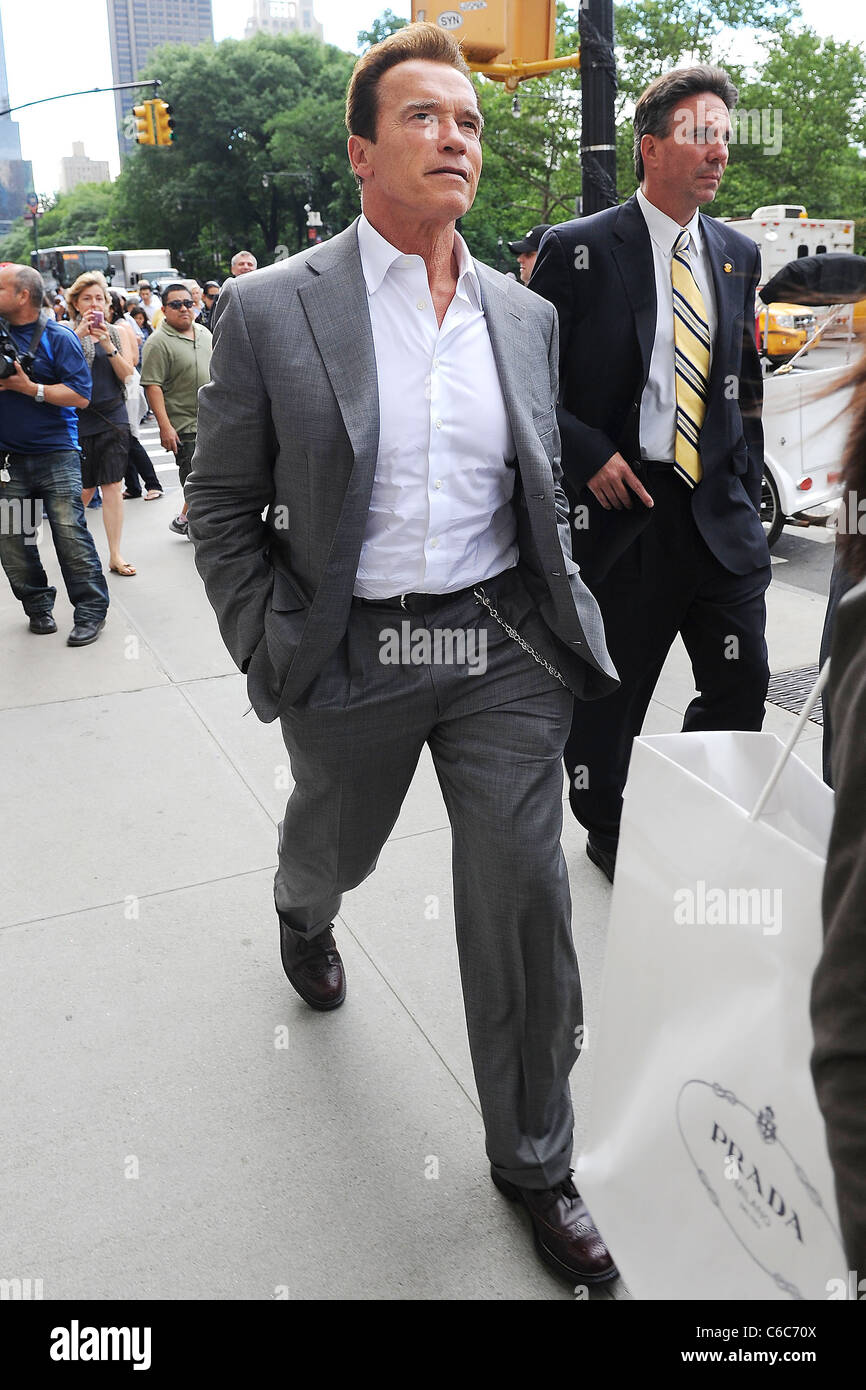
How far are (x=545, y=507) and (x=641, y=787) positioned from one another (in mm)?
1040

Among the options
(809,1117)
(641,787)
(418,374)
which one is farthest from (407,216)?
(809,1117)

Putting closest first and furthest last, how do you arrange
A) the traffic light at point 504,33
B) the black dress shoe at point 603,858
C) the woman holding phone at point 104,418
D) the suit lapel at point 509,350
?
the suit lapel at point 509,350
the black dress shoe at point 603,858
the traffic light at point 504,33
the woman holding phone at point 104,418

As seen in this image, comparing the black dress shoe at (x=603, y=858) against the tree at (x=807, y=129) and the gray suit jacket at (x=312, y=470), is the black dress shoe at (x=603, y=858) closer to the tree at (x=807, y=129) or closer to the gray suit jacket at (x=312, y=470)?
the gray suit jacket at (x=312, y=470)

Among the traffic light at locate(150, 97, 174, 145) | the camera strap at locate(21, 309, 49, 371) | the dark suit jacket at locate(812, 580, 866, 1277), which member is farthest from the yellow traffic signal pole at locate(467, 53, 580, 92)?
the traffic light at locate(150, 97, 174, 145)

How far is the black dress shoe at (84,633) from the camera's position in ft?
21.7

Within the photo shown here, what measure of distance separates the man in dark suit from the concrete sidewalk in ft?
3.17

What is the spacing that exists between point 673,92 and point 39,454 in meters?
4.44

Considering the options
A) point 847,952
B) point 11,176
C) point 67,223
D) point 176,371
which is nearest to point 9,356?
point 176,371

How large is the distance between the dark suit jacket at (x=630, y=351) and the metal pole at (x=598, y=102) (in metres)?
3.21

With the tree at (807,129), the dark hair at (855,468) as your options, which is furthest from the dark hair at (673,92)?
the tree at (807,129)

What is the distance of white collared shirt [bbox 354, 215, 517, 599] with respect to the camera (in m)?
2.38

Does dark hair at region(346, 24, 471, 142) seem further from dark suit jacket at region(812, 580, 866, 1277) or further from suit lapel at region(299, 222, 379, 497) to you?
dark suit jacket at region(812, 580, 866, 1277)
